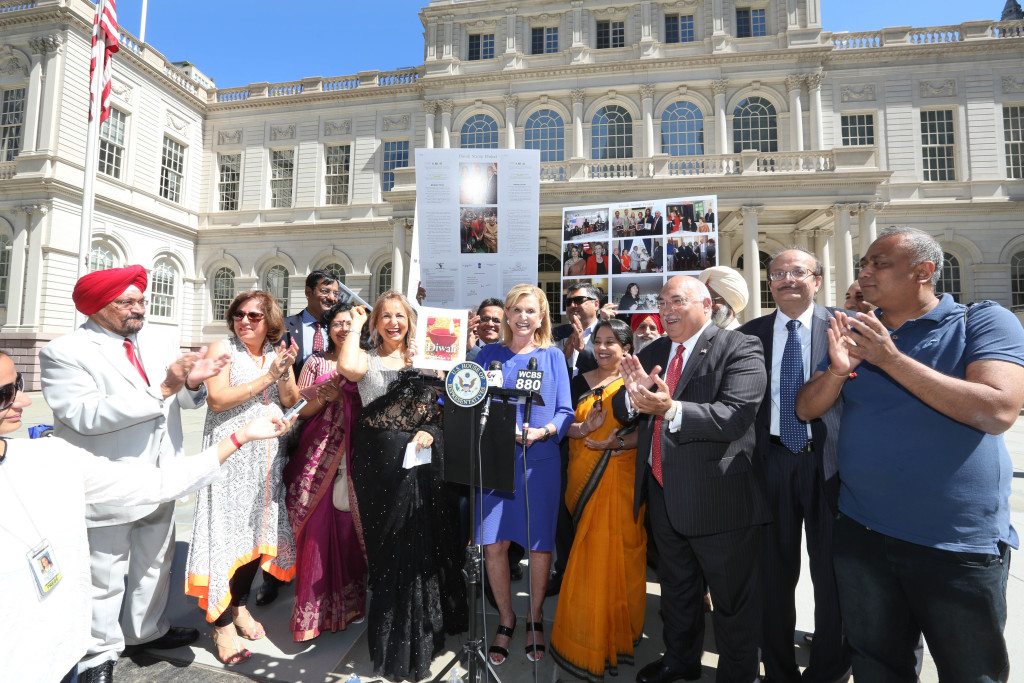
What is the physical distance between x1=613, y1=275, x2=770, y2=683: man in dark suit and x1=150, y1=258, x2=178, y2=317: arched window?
81.1 feet

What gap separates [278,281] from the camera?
2325 cm

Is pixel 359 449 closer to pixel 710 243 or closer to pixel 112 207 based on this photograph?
pixel 710 243

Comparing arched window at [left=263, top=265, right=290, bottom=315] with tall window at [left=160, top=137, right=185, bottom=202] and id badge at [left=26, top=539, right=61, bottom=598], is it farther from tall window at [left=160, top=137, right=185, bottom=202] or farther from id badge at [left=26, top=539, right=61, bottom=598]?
id badge at [left=26, top=539, right=61, bottom=598]

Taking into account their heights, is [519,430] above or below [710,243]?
below

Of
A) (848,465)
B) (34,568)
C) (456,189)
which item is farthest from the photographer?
(456,189)

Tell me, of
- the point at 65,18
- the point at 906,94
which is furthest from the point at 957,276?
the point at 65,18

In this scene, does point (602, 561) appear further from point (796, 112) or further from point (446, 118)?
point (446, 118)

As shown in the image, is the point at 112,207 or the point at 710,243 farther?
the point at 112,207

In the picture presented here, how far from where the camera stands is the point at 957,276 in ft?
61.7

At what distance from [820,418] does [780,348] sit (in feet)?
1.50

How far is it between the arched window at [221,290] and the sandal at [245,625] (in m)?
23.7

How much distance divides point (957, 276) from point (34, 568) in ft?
84.2

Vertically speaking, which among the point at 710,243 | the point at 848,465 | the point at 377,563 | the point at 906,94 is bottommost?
the point at 377,563

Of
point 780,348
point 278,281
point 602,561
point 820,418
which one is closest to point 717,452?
point 820,418
